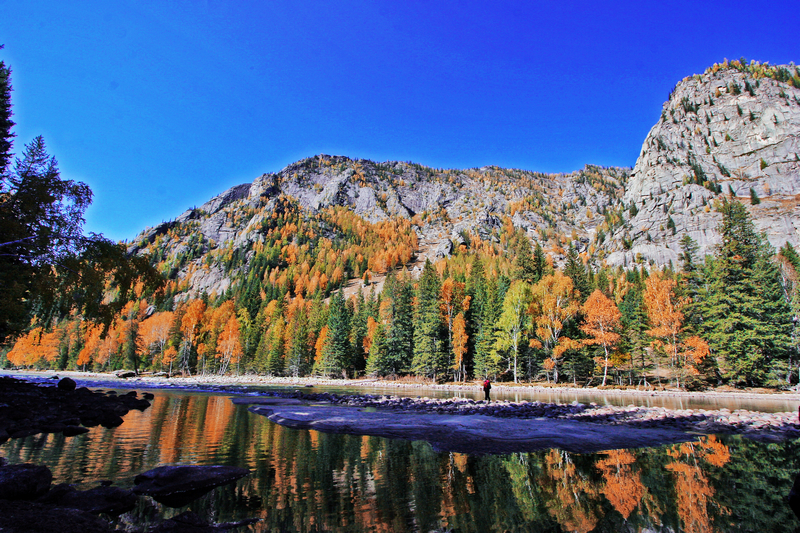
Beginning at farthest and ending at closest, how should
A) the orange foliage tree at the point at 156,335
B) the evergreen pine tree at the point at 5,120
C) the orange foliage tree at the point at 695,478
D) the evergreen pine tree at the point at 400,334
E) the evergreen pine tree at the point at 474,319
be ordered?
1. the orange foliage tree at the point at 156,335
2. the evergreen pine tree at the point at 400,334
3. the evergreen pine tree at the point at 474,319
4. the evergreen pine tree at the point at 5,120
5. the orange foliage tree at the point at 695,478

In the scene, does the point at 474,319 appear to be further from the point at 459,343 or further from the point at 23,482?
the point at 23,482

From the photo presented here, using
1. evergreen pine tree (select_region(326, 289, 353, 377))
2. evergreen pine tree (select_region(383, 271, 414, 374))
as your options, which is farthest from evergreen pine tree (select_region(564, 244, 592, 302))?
evergreen pine tree (select_region(326, 289, 353, 377))

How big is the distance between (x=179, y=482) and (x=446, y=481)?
5.52 meters

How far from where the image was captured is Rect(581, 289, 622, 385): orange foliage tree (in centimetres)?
4247

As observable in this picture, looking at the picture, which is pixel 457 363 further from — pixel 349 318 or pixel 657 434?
pixel 657 434

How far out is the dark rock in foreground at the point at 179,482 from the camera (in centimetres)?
664

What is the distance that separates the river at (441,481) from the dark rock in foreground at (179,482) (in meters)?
0.30

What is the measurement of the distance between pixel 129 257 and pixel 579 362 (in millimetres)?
47887

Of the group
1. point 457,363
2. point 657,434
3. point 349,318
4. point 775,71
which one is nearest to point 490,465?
point 657,434

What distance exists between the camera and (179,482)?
702 centimetres

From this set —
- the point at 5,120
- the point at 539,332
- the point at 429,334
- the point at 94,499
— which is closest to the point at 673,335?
the point at 539,332

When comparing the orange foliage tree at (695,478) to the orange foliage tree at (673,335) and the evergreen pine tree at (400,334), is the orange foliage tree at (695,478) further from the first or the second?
the evergreen pine tree at (400,334)

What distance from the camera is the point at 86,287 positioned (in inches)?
583

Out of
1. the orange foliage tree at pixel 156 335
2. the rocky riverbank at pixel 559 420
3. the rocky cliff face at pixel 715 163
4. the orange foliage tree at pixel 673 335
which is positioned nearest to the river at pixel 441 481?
the rocky riverbank at pixel 559 420
